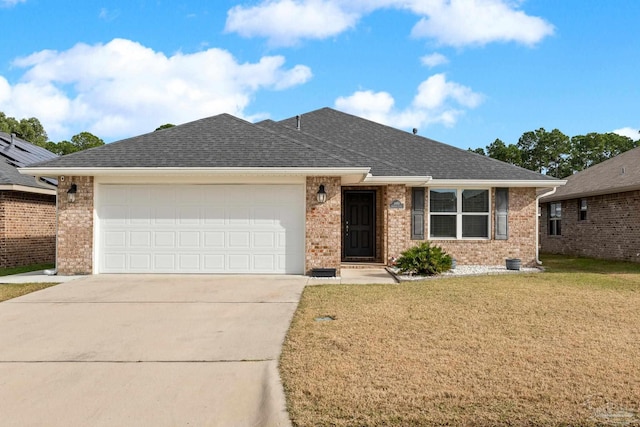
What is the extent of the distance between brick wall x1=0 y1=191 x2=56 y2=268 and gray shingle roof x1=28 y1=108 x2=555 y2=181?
142 inches

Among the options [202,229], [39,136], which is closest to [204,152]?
[202,229]

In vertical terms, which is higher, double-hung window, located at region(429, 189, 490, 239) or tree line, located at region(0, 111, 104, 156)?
tree line, located at region(0, 111, 104, 156)

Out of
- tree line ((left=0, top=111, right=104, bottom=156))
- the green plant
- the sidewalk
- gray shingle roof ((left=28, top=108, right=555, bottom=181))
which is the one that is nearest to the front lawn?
the green plant

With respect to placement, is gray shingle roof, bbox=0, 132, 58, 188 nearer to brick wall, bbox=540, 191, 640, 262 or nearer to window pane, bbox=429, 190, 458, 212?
window pane, bbox=429, 190, 458, 212

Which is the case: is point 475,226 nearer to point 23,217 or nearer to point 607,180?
point 607,180

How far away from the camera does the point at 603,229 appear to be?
1620 cm

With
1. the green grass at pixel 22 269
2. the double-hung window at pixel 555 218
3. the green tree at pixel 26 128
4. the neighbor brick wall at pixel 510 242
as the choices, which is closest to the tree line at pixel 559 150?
the double-hung window at pixel 555 218

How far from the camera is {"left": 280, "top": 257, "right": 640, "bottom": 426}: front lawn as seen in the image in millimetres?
3316

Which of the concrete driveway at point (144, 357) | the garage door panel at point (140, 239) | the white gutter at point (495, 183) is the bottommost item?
the concrete driveway at point (144, 357)

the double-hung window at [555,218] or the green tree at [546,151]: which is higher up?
the green tree at [546,151]

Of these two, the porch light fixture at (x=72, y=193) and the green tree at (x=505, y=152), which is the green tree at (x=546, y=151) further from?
the porch light fixture at (x=72, y=193)

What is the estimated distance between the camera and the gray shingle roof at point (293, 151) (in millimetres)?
10789

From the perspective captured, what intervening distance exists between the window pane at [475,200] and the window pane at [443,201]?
12.3 inches

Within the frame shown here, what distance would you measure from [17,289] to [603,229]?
60.9 feet
